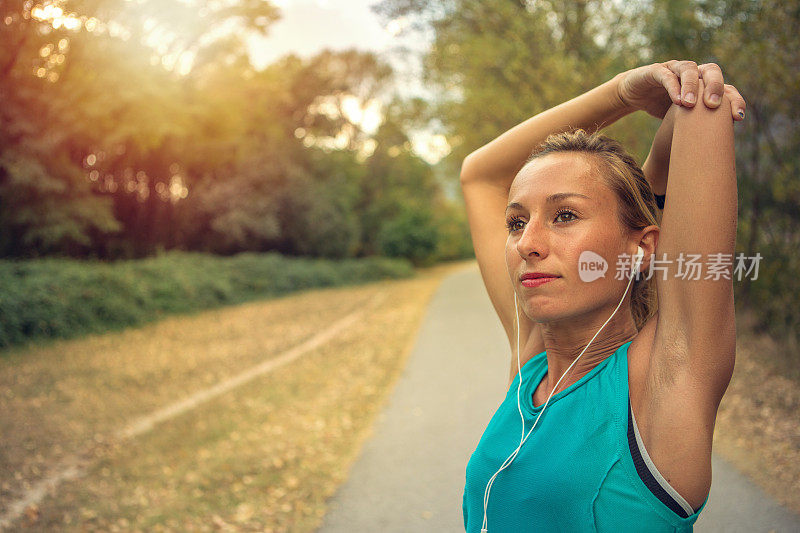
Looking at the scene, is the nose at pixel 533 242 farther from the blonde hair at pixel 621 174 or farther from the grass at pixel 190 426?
the grass at pixel 190 426

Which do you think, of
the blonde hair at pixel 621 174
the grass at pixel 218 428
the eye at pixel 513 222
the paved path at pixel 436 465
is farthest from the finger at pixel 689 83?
the grass at pixel 218 428

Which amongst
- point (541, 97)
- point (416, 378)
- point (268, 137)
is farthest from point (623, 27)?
point (268, 137)

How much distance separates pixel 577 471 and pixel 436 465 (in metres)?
4.71

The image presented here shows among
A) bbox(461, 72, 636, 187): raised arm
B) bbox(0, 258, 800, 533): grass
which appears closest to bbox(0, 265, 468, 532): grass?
bbox(0, 258, 800, 533): grass

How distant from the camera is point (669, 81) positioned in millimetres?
1263

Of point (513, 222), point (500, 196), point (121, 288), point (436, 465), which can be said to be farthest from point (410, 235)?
point (513, 222)

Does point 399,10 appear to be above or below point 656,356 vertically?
above

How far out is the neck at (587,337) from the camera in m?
1.46

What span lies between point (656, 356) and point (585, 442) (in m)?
0.22

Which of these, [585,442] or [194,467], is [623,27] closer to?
[194,467]

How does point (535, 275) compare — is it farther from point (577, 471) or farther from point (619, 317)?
point (577, 471)

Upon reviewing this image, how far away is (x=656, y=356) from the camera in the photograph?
126cm

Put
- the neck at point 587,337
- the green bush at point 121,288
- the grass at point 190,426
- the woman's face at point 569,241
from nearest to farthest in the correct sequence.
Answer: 1. the woman's face at point 569,241
2. the neck at point 587,337
3. the grass at point 190,426
4. the green bush at point 121,288

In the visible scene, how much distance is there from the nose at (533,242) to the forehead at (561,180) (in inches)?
2.6
